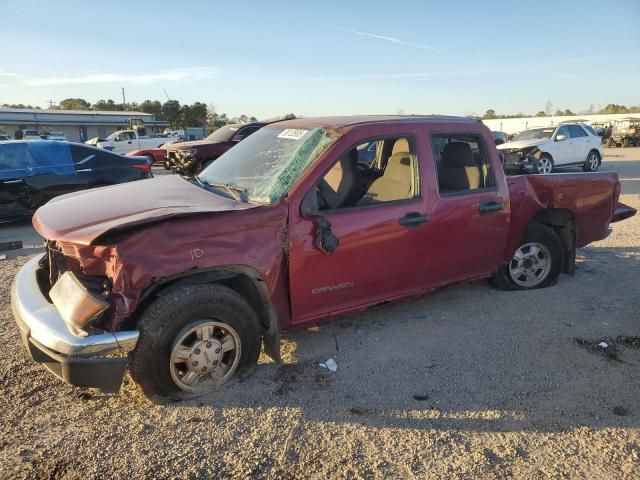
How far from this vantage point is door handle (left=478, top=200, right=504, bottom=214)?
176 inches

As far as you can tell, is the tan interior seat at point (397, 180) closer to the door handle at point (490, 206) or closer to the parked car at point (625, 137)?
the door handle at point (490, 206)

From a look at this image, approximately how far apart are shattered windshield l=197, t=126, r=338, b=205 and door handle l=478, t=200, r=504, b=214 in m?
1.59

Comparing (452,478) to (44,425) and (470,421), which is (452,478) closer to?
(470,421)

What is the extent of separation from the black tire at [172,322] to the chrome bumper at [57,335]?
0.44ft

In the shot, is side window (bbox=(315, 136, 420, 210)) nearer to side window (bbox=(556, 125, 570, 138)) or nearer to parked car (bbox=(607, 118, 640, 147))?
side window (bbox=(556, 125, 570, 138))

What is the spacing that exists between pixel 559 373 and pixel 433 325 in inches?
44.2

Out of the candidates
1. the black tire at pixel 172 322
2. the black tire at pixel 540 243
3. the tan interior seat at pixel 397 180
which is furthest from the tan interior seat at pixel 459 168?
the black tire at pixel 172 322

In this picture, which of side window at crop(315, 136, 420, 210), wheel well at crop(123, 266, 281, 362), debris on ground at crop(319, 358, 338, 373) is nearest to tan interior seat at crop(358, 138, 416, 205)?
side window at crop(315, 136, 420, 210)

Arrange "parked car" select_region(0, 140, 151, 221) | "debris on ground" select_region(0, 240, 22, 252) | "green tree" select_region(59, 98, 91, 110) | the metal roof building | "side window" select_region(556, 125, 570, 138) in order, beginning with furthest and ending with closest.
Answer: "green tree" select_region(59, 98, 91, 110) → the metal roof building → "side window" select_region(556, 125, 570, 138) → "parked car" select_region(0, 140, 151, 221) → "debris on ground" select_region(0, 240, 22, 252)

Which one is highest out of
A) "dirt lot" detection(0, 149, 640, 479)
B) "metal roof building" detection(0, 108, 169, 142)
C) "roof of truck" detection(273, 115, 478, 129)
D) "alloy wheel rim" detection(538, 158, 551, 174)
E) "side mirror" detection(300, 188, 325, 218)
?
"metal roof building" detection(0, 108, 169, 142)

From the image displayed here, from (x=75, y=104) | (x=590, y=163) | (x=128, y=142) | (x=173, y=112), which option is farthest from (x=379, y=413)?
(x=75, y=104)

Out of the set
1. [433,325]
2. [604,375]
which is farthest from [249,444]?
[604,375]

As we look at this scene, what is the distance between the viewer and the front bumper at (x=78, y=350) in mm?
2781

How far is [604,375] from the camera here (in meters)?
3.65
